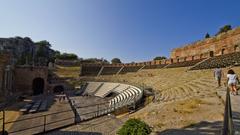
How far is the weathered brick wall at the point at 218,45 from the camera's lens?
31.2 m

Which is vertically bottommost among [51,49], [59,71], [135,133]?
[135,133]

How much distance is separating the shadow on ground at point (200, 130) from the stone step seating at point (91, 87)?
34.7m

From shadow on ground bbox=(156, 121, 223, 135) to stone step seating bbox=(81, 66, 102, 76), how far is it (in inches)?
1919

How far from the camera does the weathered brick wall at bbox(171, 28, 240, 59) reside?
31.2m

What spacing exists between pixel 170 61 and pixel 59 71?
3506cm

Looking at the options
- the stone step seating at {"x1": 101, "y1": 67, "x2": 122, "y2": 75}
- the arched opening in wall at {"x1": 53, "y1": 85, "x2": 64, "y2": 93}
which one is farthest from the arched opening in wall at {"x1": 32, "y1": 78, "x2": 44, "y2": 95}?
the stone step seating at {"x1": 101, "y1": 67, "x2": 122, "y2": 75}

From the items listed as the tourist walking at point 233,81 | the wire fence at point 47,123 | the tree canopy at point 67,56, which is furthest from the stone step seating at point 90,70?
the tourist walking at point 233,81

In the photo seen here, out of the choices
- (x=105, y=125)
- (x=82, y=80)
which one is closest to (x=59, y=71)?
(x=82, y=80)

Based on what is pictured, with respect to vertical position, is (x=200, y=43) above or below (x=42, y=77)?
above

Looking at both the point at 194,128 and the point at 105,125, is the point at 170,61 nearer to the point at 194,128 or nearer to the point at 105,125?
the point at 105,125

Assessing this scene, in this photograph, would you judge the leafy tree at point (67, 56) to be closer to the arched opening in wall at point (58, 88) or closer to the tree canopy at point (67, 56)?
the tree canopy at point (67, 56)

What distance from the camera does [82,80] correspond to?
49.7m

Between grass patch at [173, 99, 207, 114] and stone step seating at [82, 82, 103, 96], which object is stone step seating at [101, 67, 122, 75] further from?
grass patch at [173, 99, 207, 114]

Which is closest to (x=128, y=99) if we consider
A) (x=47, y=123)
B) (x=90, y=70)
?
(x=47, y=123)
